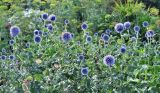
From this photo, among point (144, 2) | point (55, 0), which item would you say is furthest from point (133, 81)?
point (144, 2)

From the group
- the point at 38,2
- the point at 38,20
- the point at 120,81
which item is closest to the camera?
the point at 120,81

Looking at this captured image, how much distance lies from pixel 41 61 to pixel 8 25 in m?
2.44

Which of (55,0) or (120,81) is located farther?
(55,0)

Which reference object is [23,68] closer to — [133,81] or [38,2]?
[133,81]

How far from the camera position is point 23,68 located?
371 cm

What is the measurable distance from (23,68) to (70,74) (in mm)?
416

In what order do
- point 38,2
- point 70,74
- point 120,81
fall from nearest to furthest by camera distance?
point 120,81, point 70,74, point 38,2

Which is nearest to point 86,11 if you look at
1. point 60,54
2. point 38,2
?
point 38,2

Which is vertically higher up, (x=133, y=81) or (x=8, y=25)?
(x=133, y=81)

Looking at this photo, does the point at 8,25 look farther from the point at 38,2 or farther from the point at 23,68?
the point at 23,68

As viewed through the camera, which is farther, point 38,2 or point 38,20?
point 38,2

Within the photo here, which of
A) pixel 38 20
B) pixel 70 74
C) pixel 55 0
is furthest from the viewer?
pixel 55 0

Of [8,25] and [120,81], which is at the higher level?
[120,81]

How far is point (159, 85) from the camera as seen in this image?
3.36 m
